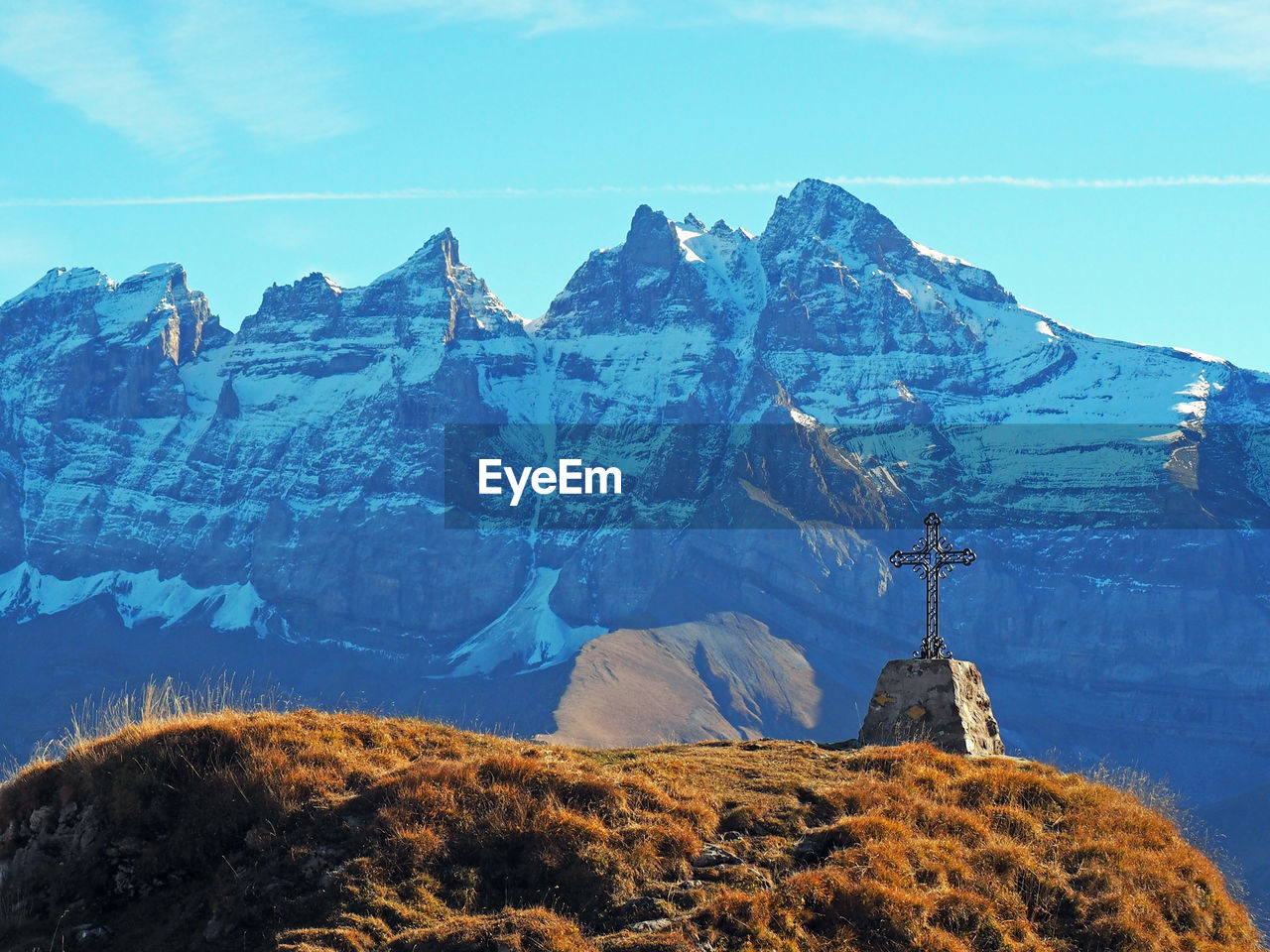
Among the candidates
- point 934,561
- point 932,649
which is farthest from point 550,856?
point 934,561

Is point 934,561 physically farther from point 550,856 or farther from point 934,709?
point 550,856

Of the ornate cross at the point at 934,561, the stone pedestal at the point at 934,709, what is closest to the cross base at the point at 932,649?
the ornate cross at the point at 934,561

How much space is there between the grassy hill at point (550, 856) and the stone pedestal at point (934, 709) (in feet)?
7.45

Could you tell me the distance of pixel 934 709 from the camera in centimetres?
2977

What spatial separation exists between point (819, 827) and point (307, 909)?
7.67 metres

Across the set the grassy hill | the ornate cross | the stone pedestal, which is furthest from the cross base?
the grassy hill

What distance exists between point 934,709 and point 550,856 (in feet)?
31.0

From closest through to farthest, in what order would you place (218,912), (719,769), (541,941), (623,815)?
(541,941), (218,912), (623,815), (719,769)

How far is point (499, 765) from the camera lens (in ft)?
83.1

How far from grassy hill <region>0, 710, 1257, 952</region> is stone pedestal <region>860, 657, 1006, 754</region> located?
7.45 ft

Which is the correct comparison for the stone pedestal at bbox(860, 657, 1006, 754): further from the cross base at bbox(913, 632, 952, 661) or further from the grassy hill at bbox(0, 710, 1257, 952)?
the grassy hill at bbox(0, 710, 1257, 952)

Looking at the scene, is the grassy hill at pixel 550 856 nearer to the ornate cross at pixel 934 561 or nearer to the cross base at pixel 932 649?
the cross base at pixel 932 649

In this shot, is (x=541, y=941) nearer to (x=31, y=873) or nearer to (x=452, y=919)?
(x=452, y=919)

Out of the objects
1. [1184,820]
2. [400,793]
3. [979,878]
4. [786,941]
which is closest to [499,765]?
Result: [400,793]
